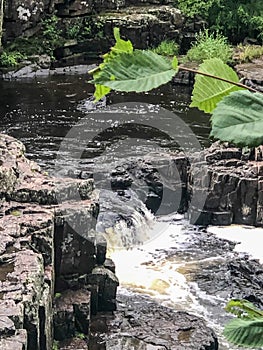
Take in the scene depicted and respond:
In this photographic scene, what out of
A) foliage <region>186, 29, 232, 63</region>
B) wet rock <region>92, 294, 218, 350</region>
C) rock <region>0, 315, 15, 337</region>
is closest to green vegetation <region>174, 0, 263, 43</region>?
foliage <region>186, 29, 232, 63</region>

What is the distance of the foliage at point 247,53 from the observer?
17.4 meters

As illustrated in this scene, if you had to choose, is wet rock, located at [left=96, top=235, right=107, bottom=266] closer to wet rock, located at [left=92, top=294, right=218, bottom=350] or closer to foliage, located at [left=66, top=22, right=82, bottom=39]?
wet rock, located at [left=92, top=294, right=218, bottom=350]

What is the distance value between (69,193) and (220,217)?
3655 mm

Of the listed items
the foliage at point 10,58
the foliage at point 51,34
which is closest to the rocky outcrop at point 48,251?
the foliage at point 10,58

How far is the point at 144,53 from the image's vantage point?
86cm

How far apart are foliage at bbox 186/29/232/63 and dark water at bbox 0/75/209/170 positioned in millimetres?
1713

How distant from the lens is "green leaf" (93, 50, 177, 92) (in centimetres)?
85

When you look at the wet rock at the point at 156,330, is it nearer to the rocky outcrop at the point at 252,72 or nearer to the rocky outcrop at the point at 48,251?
the rocky outcrop at the point at 48,251

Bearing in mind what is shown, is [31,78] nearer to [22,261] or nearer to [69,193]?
[69,193]

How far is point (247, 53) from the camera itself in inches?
693

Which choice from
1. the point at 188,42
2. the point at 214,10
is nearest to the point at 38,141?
the point at 188,42

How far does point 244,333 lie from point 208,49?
1754cm

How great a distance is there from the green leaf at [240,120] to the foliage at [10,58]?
17023mm

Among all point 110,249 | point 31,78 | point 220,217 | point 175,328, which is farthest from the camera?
point 31,78
